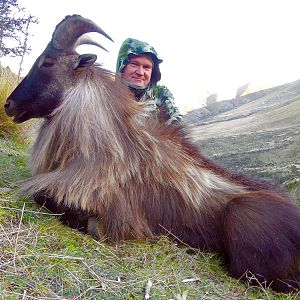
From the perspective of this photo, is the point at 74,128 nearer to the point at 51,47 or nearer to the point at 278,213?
the point at 51,47

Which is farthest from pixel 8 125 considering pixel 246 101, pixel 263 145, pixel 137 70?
pixel 246 101

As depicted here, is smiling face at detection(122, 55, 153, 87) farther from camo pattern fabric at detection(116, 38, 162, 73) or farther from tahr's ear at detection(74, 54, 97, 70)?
tahr's ear at detection(74, 54, 97, 70)

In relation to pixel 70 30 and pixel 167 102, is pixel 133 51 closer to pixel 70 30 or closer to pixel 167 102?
pixel 167 102

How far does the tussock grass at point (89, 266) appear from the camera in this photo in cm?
236

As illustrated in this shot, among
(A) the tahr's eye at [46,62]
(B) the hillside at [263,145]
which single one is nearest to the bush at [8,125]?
(B) the hillside at [263,145]

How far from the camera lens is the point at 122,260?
3096 millimetres

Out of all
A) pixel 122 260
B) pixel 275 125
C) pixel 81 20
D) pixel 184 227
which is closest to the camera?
pixel 122 260

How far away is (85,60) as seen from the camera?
13.8 ft

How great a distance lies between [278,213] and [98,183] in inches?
58.9

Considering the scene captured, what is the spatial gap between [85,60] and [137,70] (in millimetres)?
1647

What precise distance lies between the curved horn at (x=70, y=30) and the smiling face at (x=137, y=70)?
1.47 meters

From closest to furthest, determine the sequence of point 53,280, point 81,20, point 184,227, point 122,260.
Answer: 1. point 53,280
2. point 122,260
3. point 184,227
4. point 81,20

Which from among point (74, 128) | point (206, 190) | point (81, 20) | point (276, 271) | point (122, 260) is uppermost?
point (81, 20)

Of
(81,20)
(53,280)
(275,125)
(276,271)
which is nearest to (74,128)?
(81,20)
